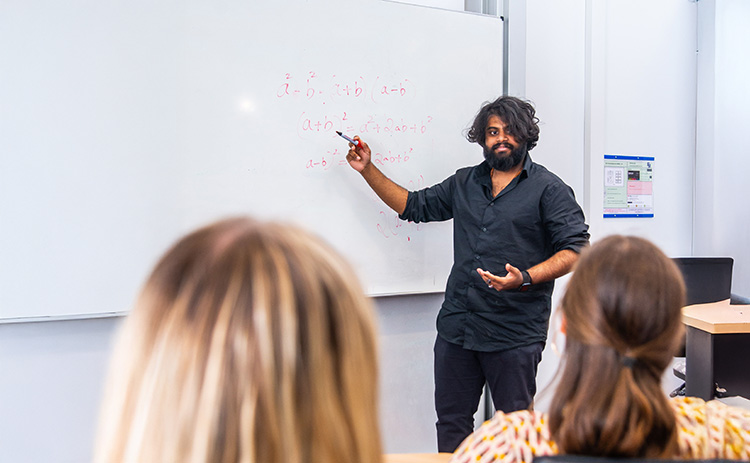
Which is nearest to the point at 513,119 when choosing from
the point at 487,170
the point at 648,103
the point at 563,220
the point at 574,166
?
the point at 487,170

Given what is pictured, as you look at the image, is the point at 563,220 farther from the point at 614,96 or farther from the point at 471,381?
the point at 614,96

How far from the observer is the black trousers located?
205 centimetres

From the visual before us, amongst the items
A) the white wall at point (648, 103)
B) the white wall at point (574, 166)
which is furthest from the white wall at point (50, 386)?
the white wall at point (648, 103)

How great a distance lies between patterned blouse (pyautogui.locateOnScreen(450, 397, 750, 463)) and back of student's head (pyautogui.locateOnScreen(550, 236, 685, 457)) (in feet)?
0.24

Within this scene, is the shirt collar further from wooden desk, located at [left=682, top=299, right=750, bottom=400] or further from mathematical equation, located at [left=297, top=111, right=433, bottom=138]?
wooden desk, located at [left=682, top=299, right=750, bottom=400]

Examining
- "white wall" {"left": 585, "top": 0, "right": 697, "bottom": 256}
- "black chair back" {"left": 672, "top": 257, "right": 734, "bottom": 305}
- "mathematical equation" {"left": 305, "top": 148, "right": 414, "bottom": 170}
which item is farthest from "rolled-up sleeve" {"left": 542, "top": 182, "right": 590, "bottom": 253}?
"white wall" {"left": 585, "top": 0, "right": 697, "bottom": 256}

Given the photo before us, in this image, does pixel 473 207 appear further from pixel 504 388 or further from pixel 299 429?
pixel 299 429

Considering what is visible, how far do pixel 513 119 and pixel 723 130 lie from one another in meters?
1.73

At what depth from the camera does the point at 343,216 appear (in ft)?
7.43

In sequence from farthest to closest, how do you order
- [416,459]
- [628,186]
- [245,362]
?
[628,186], [416,459], [245,362]

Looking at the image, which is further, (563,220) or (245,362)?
(563,220)

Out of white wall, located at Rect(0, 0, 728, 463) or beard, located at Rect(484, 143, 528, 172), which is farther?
beard, located at Rect(484, 143, 528, 172)

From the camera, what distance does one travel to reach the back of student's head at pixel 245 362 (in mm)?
419

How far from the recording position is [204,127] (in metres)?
2.04
